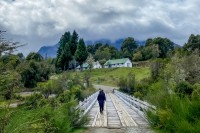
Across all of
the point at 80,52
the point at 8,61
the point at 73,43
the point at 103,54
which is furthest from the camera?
the point at 103,54

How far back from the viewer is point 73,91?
106ft

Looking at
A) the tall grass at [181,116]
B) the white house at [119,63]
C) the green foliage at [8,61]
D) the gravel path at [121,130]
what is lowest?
the gravel path at [121,130]

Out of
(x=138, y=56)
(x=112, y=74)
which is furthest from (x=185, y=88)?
(x=138, y=56)

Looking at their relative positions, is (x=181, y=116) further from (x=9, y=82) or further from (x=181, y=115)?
(x=9, y=82)

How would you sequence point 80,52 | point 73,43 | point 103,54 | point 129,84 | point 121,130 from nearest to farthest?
point 121,130 < point 129,84 < point 80,52 < point 73,43 < point 103,54

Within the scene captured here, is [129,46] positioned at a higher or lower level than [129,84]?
higher

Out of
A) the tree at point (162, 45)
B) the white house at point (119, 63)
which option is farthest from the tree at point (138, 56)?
the tree at point (162, 45)

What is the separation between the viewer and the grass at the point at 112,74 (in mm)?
103750

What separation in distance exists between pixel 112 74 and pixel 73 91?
8996 centimetres

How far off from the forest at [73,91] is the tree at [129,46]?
32.4m

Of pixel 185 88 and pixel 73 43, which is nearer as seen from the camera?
pixel 185 88

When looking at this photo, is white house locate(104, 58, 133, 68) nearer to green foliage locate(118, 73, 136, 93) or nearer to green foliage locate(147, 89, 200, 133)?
green foliage locate(118, 73, 136, 93)

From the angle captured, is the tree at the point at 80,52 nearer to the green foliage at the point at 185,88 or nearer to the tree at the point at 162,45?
the tree at the point at 162,45

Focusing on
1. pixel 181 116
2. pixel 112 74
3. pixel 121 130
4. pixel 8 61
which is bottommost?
pixel 121 130
